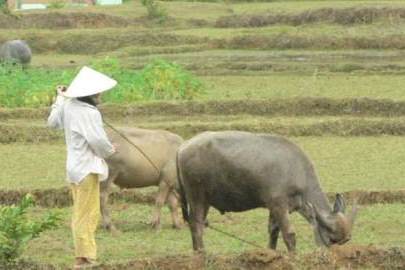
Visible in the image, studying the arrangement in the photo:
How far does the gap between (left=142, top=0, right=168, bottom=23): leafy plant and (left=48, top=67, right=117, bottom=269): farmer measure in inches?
1237

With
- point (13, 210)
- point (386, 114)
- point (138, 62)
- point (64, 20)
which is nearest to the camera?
point (13, 210)

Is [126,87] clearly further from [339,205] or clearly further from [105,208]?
[339,205]

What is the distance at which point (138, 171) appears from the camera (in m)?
12.3

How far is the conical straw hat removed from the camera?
9.63 meters

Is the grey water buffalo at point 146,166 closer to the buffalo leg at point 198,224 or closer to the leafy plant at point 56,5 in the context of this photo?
the buffalo leg at point 198,224

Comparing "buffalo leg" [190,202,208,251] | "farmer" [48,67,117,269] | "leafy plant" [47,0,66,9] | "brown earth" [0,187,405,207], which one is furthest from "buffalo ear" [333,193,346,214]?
"leafy plant" [47,0,66,9]

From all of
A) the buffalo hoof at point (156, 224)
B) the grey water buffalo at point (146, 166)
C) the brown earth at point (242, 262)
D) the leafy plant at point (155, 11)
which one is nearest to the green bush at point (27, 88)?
the grey water buffalo at point (146, 166)

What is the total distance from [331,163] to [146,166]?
4.18m

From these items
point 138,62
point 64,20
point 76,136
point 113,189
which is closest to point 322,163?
point 113,189

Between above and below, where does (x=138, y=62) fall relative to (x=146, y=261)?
below

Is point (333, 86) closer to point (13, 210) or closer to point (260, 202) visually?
point (260, 202)

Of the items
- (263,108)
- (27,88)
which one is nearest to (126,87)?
(27,88)

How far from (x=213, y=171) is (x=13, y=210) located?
2.07 metres

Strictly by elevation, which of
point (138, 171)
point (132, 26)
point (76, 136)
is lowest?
point (132, 26)
